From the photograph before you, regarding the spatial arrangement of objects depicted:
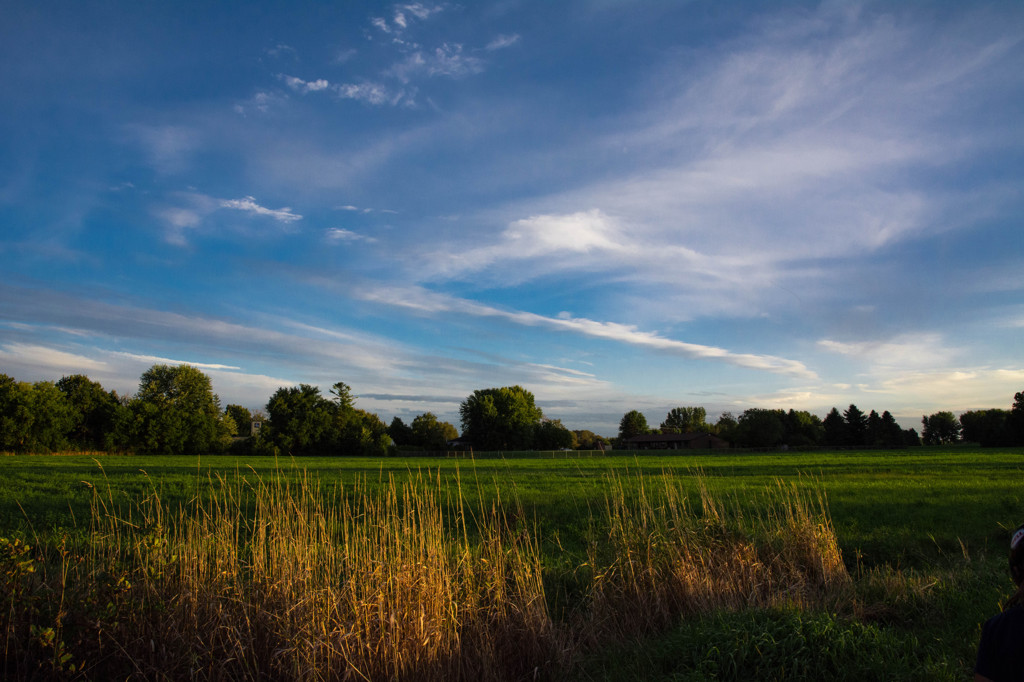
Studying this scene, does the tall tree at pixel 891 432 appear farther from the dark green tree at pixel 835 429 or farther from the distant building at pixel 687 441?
the distant building at pixel 687 441

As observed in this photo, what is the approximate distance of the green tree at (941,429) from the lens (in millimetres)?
105062

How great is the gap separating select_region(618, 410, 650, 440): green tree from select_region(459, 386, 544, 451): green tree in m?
37.5

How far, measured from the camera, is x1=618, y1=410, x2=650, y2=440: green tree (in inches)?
5428

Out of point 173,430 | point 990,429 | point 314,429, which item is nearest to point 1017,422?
point 990,429

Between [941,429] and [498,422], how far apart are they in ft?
267

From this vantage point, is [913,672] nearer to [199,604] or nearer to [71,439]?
[199,604]

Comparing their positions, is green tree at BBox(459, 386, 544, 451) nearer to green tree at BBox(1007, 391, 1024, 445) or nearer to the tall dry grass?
green tree at BBox(1007, 391, 1024, 445)

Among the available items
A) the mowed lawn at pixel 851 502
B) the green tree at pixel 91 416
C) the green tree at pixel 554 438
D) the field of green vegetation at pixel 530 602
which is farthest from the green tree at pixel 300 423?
the field of green vegetation at pixel 530 602

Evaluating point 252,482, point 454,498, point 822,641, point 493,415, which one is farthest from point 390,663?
point 493,415

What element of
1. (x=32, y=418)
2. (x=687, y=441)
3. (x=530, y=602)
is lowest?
(x=687, y=441)

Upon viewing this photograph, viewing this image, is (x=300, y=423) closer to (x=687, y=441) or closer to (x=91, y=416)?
(x=91, y=416)

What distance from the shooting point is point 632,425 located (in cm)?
13838

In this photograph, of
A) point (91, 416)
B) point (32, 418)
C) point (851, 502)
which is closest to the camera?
point (851, 502)

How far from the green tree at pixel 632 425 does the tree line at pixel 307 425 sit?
15441 millimetres
